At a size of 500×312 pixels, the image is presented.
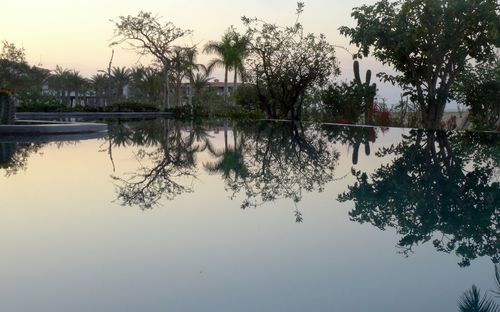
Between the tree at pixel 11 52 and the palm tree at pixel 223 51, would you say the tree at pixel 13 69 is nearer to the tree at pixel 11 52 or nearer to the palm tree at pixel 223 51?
the tree at pixel 11 52

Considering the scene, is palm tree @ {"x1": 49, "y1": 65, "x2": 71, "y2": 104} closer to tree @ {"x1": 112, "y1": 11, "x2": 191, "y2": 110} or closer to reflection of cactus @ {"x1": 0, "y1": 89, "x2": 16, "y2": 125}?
tree @ {"x1": 112, "y1": 11, "x2": 191, "y2": 110}

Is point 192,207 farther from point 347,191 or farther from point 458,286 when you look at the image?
point 458,286

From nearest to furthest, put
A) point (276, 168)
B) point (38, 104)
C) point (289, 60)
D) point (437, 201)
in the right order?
point (437, 201) < point (276, 168) < point (289, 60) < point (38, 104)

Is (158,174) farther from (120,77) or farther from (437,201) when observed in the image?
(120,77)

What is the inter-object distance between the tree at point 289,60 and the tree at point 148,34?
743 centimetres

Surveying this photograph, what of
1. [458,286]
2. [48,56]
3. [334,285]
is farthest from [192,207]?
[48,56]

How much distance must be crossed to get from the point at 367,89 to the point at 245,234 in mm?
17212

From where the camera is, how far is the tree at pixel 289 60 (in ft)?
79.2

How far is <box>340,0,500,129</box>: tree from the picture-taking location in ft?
57.7

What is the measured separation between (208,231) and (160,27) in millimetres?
27295

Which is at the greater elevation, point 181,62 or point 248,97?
point 181,62

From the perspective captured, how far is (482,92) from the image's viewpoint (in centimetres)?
1809

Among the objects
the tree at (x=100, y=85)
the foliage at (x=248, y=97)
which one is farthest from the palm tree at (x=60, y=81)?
the foliage at (x=248, y=97)

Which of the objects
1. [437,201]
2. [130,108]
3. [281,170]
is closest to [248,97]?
[130,108]
